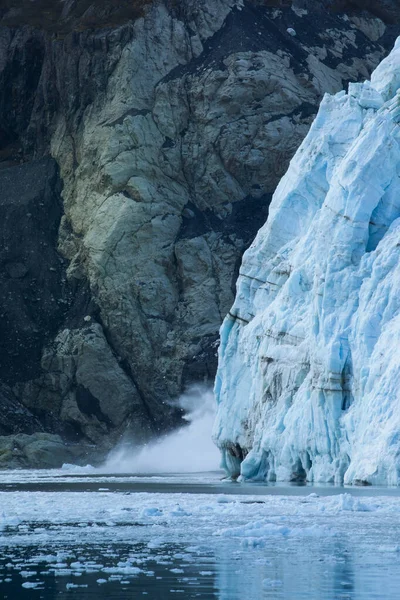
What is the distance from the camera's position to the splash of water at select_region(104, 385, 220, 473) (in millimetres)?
53713

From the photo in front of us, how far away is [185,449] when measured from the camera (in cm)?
5600

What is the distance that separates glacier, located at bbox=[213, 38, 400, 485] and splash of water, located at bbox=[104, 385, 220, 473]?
1459 cm

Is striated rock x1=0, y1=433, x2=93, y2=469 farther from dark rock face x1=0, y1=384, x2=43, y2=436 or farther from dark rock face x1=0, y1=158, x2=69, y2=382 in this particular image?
dark rock face x1=0, y1=158, x2=69, y2=382

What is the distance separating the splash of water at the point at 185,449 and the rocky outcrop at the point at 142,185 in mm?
874

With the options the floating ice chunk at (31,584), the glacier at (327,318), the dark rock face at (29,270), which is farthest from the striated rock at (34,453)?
the floating ice chunk at (31,584)

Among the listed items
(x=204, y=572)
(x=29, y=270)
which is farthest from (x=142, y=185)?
(x=204, y=572)

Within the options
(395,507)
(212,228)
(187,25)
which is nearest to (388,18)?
(187,25)

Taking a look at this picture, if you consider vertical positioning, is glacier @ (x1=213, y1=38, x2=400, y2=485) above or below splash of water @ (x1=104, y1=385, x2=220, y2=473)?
above

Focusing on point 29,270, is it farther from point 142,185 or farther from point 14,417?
point 14,417

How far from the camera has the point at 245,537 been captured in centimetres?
1730

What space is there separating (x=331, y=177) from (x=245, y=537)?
69.0ft

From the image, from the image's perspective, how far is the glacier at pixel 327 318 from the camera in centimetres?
2992

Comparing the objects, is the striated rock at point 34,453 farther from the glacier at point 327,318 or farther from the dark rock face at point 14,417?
the glacier at point 327,318

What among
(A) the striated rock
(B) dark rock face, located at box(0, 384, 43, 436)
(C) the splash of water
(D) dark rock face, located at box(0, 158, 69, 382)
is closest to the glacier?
(C) the splash of water
